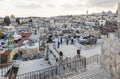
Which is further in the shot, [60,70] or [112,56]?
[60,70]

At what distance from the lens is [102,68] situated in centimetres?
1108

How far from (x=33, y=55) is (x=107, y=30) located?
72.8 ft

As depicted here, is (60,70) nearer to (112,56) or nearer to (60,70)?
(60,70)

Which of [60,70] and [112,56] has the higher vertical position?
[112,56]

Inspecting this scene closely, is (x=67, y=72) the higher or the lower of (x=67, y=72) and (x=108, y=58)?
the lower

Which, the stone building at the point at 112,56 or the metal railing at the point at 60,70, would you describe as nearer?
the stone building at the point at 112,56

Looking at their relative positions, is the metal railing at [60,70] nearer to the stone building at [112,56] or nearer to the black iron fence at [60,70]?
the black iron fence at [60,70]

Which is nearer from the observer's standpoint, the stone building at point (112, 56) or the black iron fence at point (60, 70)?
the stone building at point (112, 56)

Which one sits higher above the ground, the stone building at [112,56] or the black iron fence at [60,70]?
the stone building at [112,56]

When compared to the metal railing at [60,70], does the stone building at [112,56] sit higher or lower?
higher

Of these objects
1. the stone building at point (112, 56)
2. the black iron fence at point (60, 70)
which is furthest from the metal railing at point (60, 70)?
the stone building at point (112, 56)

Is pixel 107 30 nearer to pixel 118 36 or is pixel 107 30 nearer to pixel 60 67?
pixel 118 36

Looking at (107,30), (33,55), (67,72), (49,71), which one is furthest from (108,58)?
(33,55)

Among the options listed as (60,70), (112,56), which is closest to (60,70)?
(60,70)
